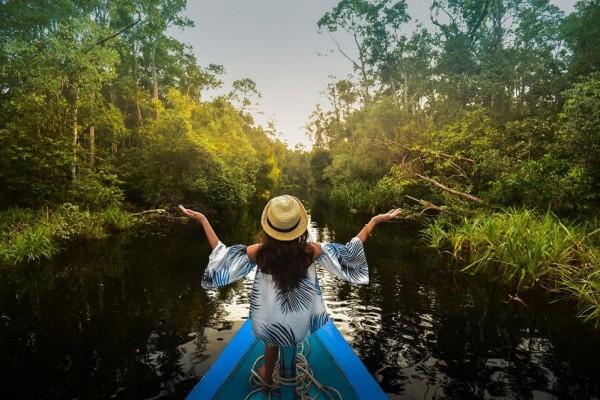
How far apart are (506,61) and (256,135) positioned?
2968cm

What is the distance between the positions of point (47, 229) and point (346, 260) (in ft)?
33.2

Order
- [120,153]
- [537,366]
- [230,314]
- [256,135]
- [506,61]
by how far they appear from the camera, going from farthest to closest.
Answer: [256,135] → [120,153] → [506,61] → [230,314] → [537,366]

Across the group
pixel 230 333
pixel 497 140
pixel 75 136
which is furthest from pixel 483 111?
pixel 75 136

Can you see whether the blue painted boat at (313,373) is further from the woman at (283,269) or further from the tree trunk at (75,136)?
the tree trunk at (75,136)

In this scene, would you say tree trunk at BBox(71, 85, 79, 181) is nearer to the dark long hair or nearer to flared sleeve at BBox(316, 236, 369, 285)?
the dark long hair

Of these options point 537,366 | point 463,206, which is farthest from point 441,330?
point 463,206

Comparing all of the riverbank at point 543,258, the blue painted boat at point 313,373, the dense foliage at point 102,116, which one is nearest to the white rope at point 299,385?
the blue painted boat at point 313,373

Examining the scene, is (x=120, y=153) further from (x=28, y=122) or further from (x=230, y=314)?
(x=230, y=314)

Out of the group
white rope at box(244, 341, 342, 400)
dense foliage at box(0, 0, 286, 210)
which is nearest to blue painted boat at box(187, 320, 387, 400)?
white rope at box(244, 341, 342, 400)

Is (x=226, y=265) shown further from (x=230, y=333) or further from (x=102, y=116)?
(x=102, y=116)

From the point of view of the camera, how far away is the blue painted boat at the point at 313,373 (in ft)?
10.2

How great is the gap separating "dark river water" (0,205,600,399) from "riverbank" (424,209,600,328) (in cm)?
35

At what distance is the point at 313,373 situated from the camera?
3.49m

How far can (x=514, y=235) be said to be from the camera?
7145 mm
